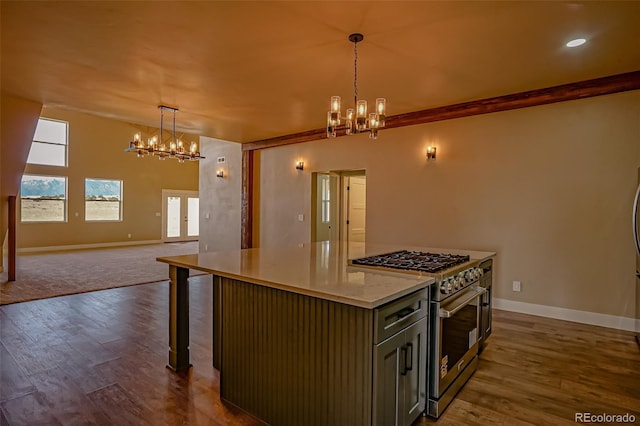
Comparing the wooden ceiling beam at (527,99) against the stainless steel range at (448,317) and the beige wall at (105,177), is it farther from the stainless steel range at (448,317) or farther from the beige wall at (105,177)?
the beige wall at (105,177)

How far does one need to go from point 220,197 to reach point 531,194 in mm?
6384

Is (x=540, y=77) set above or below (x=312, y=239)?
above

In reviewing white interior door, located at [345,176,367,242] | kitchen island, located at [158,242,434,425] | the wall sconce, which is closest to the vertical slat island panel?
kitchen island, located at [158,242,434,425]

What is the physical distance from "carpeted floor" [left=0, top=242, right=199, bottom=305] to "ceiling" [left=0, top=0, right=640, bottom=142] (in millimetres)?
2734

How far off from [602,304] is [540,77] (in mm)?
2550

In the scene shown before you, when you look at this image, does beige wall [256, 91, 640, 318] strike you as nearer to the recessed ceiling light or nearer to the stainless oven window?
the recessed ceiling light

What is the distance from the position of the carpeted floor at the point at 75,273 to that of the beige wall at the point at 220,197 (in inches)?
55.2

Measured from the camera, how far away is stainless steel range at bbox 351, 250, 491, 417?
2.05m

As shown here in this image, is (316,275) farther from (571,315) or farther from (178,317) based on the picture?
(571,315)

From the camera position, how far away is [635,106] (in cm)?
362

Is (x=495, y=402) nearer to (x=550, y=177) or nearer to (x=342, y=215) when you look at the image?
(x=550, y=177)

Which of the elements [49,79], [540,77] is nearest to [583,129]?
[540,77]

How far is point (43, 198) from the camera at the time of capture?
32.0ft

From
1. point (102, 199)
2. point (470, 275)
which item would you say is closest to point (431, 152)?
point (470, 275)
